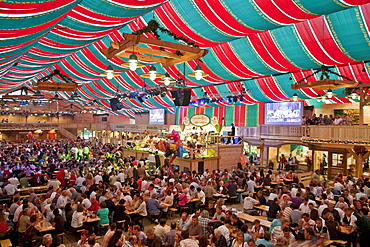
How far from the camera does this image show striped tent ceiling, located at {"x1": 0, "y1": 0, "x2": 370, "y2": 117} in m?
4.49

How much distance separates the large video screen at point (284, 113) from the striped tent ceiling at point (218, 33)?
188 centimetres

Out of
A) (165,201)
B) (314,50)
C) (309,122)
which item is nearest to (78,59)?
(165,201)

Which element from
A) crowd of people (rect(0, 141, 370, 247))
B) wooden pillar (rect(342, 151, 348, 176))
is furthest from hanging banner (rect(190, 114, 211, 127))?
wooden pillar (rect(342, 151, 348, 176))

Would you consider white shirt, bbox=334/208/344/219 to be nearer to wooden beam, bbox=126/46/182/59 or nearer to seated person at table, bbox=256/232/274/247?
seated person at table, bbox=256/232/274/247

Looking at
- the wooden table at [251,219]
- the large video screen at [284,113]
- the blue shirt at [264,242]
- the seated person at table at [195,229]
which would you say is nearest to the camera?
the blue shirt at [264,242]

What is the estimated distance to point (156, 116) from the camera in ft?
95.1

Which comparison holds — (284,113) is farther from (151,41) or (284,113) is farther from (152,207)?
(151,41)

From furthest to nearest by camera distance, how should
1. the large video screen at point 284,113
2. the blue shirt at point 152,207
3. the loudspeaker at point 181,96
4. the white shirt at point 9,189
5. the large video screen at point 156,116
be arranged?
the large video screen at point 156,116 → the large video screen at point 284,113 → the loudspeaker at point 181,96 → the white shirt at point 9,189 → the blue shirt at point 152,207

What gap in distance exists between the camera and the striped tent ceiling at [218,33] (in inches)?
177

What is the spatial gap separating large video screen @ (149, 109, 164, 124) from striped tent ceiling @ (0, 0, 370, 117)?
12.4m

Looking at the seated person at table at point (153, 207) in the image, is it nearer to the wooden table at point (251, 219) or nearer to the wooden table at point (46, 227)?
the wooden table at point (251, 219)

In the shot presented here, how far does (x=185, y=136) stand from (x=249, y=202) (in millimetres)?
9195

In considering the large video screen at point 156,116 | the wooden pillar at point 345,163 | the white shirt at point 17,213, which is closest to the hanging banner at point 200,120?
the wooden pillar at point 345,163

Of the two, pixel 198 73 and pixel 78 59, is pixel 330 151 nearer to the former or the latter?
pixel 198 73
